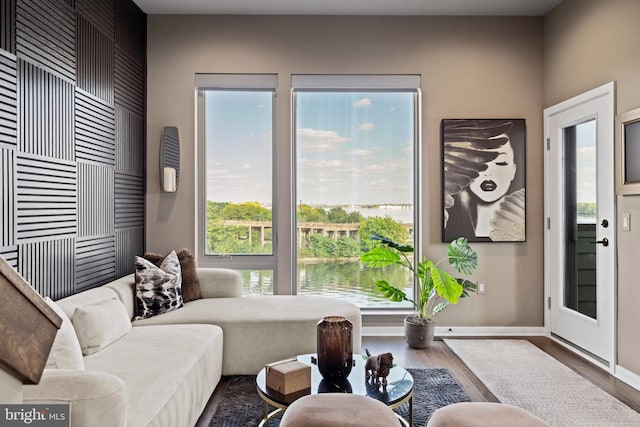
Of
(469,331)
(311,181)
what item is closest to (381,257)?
(311,181)

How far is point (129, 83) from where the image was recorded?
396cm

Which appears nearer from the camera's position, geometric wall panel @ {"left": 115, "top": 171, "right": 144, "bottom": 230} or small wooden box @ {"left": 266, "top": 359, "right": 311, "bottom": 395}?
small wooden box @ {"left": 266, "top": 359, "right": 311, "bottom": 395}

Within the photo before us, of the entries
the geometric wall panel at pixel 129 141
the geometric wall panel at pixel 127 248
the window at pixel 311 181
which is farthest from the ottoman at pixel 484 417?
the geometric wall panel at pixel 129 141

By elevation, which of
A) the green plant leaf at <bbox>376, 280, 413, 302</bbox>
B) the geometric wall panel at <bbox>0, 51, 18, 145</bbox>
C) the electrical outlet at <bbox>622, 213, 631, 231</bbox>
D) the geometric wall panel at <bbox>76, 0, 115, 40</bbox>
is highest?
the geometric wall panel at <bbox>76, 0, 115, 40</bbox>

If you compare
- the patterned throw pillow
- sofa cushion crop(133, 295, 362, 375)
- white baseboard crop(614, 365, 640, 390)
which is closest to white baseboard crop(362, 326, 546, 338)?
white baseboard crop(614, 365, 640, 390)

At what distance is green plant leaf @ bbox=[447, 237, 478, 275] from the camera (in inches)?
156

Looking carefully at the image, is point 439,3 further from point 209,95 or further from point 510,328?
point 510,328

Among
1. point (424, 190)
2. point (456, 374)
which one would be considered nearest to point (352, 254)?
point (424, 190)

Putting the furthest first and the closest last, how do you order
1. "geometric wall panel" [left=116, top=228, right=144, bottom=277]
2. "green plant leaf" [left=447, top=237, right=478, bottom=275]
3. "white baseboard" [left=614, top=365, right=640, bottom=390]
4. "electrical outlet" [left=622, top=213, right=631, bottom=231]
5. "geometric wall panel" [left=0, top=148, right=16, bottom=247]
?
"green plant leaf" [left=447, top=237, right=478, bottom=275] < "geometric wall panel" [left=116, top=228, right=144, bottom=277] < "electrical outlet" [left=622, top=213, right=631, bottom=231] < "white baseboard" [left=614, top=365, right=640, bottom=390] < "geometric wall panel" [left=0, top=148, right=16, bottom=247]

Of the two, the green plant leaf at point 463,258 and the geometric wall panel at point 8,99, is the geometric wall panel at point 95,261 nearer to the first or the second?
the geometric wall panel at point 8,99

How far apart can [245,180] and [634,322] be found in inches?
132

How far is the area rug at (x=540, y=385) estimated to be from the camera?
2592 mm

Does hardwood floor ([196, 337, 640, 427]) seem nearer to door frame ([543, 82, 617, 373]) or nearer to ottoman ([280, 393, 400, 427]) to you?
door frame ([543, 82, 617, 373])

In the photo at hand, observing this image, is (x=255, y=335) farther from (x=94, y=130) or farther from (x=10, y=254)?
(x=94, y=130)
